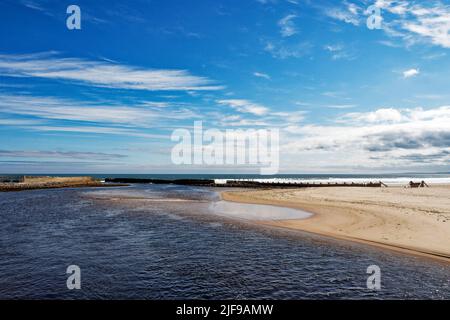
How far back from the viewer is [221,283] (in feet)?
38.4

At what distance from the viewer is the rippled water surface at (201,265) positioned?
36.1ft

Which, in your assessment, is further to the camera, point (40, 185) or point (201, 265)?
point (40, 185)

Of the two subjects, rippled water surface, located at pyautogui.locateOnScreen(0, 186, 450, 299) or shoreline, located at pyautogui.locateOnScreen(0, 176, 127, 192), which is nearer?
rippled water surface, located at pyautogui.locateOnScreen(0, 186, 450, 299)

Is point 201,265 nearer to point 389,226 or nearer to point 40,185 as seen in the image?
point 389,226

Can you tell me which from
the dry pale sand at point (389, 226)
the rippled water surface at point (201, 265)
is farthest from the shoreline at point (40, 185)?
the dry pale sand at point (389, 226)

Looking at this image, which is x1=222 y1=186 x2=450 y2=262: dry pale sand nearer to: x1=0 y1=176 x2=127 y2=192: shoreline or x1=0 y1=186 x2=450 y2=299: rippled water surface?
x1=0 y1=186 x2=450 y2=299: rippled water surface

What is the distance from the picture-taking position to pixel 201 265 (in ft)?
45.9

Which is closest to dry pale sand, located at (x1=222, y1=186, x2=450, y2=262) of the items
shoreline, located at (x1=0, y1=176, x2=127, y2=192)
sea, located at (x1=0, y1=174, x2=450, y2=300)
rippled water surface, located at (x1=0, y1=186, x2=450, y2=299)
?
sea, located at (x1=0, y1=174, x2=450, y2=300)

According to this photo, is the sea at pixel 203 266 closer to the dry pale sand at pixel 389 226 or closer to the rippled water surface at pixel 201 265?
the rippled water surface at pixel 201 265

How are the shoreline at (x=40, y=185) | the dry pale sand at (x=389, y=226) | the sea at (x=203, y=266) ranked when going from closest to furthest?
the sea at (x=203, y=266)
the dry pale sand at (x=389, y=226)
the shoreline at (x=40, y=185)

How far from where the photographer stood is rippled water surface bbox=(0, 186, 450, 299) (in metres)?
11.0

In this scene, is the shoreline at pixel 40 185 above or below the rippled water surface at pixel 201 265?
below

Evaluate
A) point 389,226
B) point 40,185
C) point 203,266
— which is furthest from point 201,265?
point 40,185
